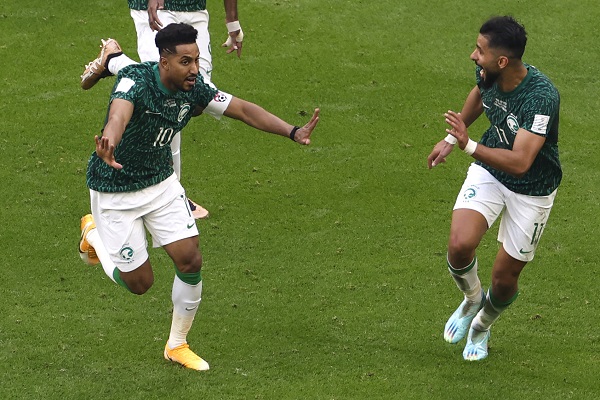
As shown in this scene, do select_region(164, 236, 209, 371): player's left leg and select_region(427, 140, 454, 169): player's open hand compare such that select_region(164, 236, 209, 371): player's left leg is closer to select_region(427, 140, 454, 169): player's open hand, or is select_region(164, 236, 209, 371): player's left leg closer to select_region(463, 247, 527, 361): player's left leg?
select_region(427, 140, 454, 169): player's open hand

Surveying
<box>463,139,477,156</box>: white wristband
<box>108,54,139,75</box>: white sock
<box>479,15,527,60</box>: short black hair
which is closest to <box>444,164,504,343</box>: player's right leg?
<box>463,139,477,156</box>: white wristband

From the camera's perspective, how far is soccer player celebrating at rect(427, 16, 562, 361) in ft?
23.4

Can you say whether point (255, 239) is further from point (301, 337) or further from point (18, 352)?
point (18, 352)

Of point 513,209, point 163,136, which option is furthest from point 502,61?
point 163,136

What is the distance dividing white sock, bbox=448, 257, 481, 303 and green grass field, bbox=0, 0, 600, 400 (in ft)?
1.42

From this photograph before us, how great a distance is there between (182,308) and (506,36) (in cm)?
295

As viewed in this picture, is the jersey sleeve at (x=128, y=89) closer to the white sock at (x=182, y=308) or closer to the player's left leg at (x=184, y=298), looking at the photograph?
the player's left leg at (x=184, y=298)

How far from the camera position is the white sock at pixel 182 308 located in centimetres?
756

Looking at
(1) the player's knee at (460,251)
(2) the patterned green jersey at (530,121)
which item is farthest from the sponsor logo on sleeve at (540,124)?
(1) the player's knee at (460,251)

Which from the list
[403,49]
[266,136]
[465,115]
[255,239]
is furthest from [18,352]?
[403,49]

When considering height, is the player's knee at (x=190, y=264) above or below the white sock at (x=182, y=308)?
above

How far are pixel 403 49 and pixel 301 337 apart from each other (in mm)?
6076

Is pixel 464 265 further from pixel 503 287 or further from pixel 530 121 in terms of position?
pixel 530 121

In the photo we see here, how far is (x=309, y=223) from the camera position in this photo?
32.7ft
